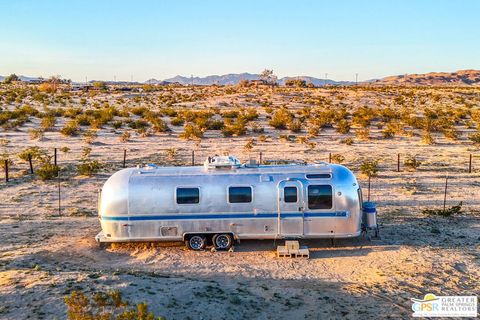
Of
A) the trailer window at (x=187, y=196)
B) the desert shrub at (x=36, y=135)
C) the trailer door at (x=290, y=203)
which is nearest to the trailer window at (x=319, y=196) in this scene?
the trailer door at (x=290, y=203)

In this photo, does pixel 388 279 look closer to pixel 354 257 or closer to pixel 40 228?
pixel 354 257

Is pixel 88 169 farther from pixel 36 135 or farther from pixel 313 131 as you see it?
pixel 313 131

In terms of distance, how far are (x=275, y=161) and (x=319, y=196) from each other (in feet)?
42.8

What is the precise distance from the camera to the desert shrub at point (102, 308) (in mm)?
6808

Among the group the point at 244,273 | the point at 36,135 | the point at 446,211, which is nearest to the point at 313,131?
the point at 36,135

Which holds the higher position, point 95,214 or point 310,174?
point 310,174

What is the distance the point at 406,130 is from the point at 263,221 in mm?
29518

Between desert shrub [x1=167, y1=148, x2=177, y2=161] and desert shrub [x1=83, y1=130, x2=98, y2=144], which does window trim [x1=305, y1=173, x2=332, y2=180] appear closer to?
desert shrub [x1=167, y1=148, x2=177, y2=161]

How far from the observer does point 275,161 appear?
997 inches

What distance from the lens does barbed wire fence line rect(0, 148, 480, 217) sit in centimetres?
1739

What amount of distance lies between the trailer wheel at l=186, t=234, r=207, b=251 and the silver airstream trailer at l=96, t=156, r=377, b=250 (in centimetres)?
11

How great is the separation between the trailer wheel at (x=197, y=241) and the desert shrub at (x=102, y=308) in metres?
3.92

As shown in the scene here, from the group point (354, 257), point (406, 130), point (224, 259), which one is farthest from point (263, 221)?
point (406, 130)

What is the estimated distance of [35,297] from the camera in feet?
28.8
